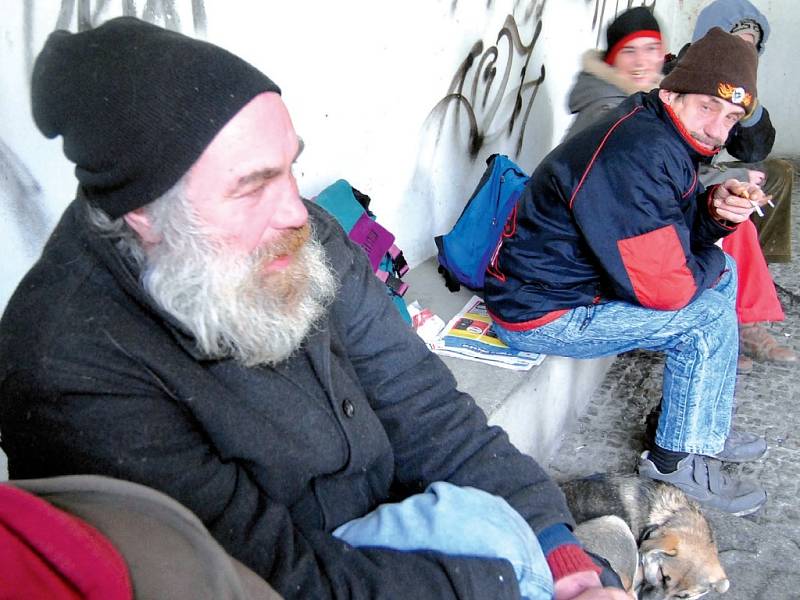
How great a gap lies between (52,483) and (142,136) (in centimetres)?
57

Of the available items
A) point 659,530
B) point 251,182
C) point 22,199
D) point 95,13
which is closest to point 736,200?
point 659,530

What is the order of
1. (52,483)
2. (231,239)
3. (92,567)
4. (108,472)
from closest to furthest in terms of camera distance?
1. (92,567)
2. (52,483)
3. (108,472)
4. (231,239)

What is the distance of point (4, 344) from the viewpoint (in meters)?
1.16

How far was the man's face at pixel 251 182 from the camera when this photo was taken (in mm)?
1194

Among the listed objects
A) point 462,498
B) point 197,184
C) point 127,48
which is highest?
point 127,48

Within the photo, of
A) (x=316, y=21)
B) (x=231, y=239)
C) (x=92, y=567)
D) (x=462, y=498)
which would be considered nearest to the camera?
(x=92, y=567)

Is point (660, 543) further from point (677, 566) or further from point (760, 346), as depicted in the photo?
point (760, 346)

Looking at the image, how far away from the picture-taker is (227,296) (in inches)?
49.8

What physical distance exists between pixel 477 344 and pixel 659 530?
100 centimetres

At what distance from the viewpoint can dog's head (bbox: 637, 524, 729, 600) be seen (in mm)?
2041

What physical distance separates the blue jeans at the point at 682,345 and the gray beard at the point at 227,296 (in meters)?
1.48

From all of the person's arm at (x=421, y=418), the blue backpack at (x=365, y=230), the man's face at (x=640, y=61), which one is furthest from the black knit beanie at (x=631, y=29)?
the person's arm at (x=421, y=418)

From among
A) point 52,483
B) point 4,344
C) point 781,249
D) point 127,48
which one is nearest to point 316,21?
point 127,48

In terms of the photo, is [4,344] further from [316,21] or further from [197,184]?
[316,21]
